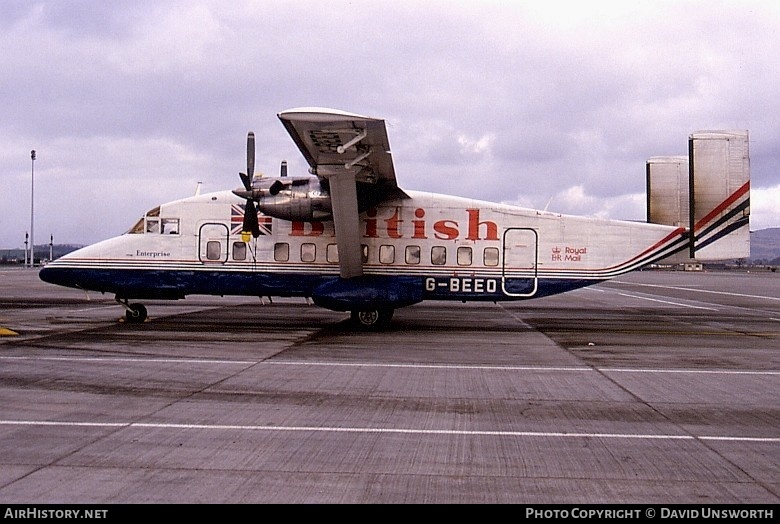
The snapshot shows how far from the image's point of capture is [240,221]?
18422mm

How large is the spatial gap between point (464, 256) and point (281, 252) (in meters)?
4.77

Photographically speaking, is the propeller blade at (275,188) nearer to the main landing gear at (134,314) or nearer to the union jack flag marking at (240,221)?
the union jack flag marking at (240,221)

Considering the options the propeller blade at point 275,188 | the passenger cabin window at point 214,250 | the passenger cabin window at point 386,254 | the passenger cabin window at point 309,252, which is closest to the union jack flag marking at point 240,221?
the passenger cabin window at point 214,250

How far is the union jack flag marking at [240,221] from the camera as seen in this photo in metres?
18.2

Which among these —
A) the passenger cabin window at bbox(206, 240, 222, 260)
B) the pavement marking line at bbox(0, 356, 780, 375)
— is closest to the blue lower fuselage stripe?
the passenger cabin window at bbox(206, 240, 222, 260)

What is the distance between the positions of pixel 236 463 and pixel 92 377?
16.7 feet

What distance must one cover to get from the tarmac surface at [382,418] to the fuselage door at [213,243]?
2483 millimetres

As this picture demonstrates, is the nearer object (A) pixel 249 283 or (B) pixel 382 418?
(B) pixel 382 418

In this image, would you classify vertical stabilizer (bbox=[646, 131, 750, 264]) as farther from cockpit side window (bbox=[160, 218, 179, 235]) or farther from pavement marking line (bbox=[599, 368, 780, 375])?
cockpit side window (bbox=[160, 218, 179, 235])

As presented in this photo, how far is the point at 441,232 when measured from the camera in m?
18.1

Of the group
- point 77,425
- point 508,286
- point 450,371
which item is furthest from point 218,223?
point 77,425

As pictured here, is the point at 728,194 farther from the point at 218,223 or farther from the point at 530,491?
the point at 530,491

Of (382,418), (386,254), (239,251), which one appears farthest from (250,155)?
(382,418)

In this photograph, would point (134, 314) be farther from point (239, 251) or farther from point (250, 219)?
point (250, 219)
